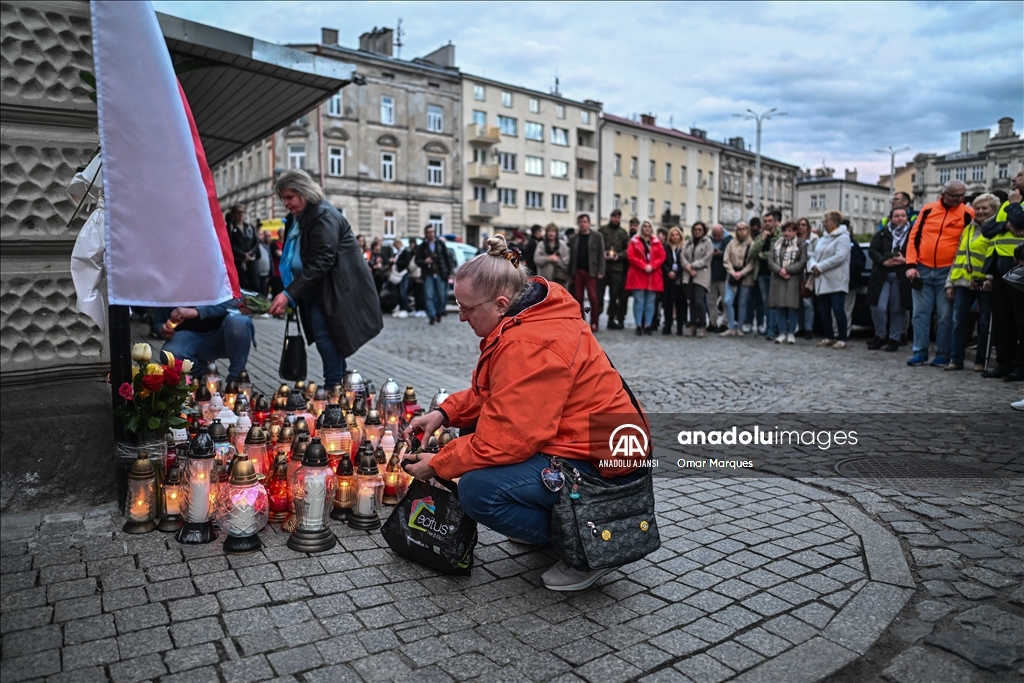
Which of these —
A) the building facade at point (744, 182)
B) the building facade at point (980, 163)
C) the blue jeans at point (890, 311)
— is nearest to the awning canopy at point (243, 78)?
the building facade at point (980, 163)

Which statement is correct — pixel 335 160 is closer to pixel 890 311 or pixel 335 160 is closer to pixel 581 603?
pixel 890 311

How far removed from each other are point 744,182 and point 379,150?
1904 inches

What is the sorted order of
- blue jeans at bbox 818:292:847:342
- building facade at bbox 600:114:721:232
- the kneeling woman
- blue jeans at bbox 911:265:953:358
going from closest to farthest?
1. the kneeling woman
2. blue jeans at bbox 911:265:953:358
3. blue jeans at bbox 818:292:847:342
4. building facade at bbox 600:114:721:232

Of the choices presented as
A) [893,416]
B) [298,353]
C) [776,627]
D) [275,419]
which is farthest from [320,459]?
[893,416]

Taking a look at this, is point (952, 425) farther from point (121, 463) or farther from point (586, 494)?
point (121, 463)

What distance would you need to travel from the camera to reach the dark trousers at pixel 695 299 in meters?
14.2

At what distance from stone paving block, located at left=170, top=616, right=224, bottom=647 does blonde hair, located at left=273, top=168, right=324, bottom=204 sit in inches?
159

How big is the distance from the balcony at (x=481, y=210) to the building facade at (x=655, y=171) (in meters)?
13.6

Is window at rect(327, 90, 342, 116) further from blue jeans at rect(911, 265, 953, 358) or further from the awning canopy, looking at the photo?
blue jeans at rect(911, 265, 953, 358)

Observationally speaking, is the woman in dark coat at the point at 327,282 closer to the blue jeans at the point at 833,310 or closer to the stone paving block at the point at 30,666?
the stone paving block at the point at 30,666

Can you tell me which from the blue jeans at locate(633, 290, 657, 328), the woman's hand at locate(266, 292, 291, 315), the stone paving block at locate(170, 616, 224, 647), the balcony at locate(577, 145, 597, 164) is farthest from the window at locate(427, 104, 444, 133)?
the stone paving block at locate(170, 616, 224, 647)

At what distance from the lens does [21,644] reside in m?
2.96

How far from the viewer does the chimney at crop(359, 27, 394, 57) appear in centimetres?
5347

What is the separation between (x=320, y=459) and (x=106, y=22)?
248 centimetres
